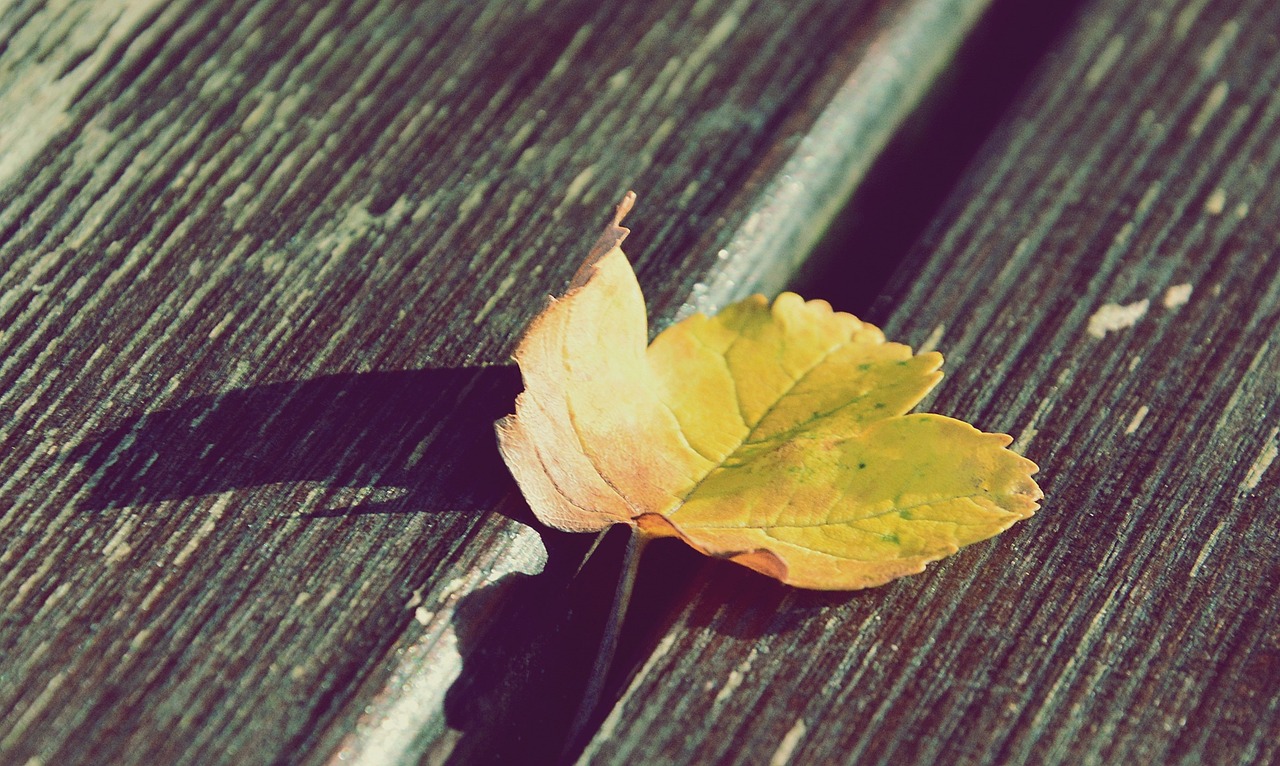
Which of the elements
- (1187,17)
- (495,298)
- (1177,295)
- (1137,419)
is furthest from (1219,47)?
(495,298)

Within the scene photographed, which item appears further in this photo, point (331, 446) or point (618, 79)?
point (618, 79)

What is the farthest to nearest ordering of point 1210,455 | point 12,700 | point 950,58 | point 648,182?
point 950,58 < point 648,182 < point 1210,455 < point 12,700

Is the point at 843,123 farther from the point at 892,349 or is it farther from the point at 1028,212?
the point at 892,349

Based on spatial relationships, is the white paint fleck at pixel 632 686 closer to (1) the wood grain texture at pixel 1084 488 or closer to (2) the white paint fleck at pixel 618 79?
(1) the wood grain texture at pixel 1084 488

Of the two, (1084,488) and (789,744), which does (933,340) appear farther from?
(789,744)

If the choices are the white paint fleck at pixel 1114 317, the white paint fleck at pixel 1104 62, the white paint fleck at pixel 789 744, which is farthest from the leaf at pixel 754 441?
the white paint fleck at pixel 1104 62

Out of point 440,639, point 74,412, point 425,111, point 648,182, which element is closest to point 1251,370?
point 648,182
